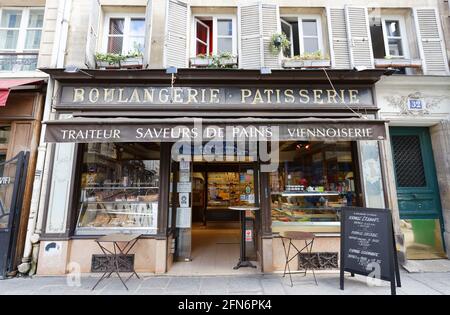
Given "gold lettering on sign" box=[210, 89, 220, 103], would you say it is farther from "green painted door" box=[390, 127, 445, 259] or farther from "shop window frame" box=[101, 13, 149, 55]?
"green painted door" box=[390, 127, 445, 259]

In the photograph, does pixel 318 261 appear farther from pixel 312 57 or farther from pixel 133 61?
pixel 133 61

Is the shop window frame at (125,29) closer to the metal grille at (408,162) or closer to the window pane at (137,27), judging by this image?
the window pane at (137,27)

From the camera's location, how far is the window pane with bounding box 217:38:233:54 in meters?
6.04

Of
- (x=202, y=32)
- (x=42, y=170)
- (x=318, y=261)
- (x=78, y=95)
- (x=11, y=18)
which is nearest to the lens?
(x=318, y=261)

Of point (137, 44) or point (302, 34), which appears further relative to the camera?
point (302, 34)

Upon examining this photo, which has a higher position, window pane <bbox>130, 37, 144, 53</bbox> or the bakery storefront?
window pane <bbox>130, 37, 144, 53</bbox>

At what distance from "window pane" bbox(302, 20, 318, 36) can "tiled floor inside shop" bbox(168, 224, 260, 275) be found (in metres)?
6.02

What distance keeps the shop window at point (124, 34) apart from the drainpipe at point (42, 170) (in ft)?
3.06

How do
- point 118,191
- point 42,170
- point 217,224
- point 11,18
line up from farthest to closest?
point 217,224
point 11,18
point 118,191
point 42,170

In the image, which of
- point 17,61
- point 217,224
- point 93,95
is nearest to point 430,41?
point 93,95

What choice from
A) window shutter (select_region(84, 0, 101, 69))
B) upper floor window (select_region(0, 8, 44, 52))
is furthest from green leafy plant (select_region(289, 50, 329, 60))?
upper floor window (select_region(0, 8, 44, 52))

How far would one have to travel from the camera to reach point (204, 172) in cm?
1024

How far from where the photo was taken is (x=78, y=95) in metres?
5.23

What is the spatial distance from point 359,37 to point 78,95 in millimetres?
6896
